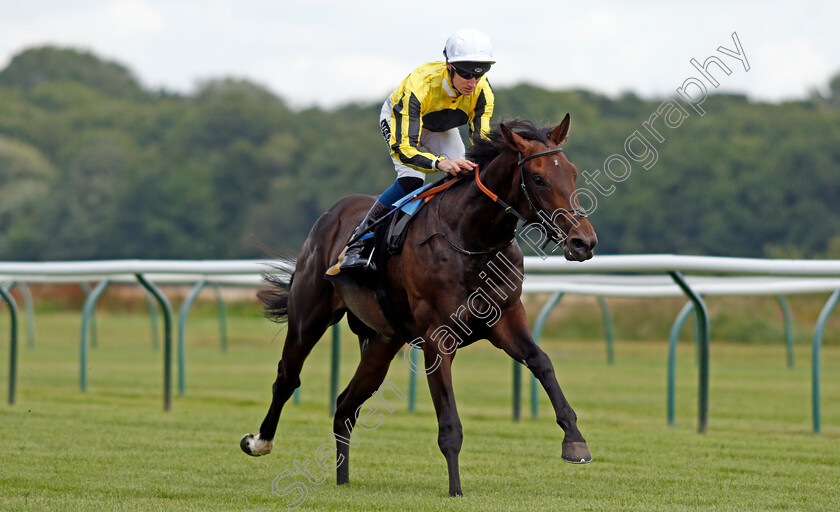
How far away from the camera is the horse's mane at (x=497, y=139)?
4.95m

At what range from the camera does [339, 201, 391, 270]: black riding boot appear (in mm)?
5500

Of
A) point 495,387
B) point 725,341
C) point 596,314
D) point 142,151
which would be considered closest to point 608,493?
point 495,387

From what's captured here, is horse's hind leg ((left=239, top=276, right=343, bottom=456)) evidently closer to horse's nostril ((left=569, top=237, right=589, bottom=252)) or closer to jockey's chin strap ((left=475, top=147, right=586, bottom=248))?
jockey's chin strap ((left=475, top=147, right=586, bottom=248))

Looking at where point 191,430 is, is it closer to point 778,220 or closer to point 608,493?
point 608,493

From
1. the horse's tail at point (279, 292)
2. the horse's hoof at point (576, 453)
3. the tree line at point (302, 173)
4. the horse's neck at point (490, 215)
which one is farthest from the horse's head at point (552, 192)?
the tree line at point (302, 173)

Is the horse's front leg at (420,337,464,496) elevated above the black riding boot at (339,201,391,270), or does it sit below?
below

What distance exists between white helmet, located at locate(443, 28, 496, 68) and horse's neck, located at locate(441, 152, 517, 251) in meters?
0.53

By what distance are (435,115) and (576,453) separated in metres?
1.98

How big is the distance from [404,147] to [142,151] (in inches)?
2494

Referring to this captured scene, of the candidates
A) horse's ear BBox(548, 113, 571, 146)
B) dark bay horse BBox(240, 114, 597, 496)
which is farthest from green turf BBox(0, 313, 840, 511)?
horse's ear BBox(548, 113, 571, 146)

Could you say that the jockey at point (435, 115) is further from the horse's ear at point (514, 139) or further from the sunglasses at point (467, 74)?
the horse's ear at point (514, 139)

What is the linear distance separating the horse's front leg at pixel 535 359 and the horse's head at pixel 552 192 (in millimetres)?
513

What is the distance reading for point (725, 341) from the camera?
18.6 m

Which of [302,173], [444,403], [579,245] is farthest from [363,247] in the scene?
[302,173]
